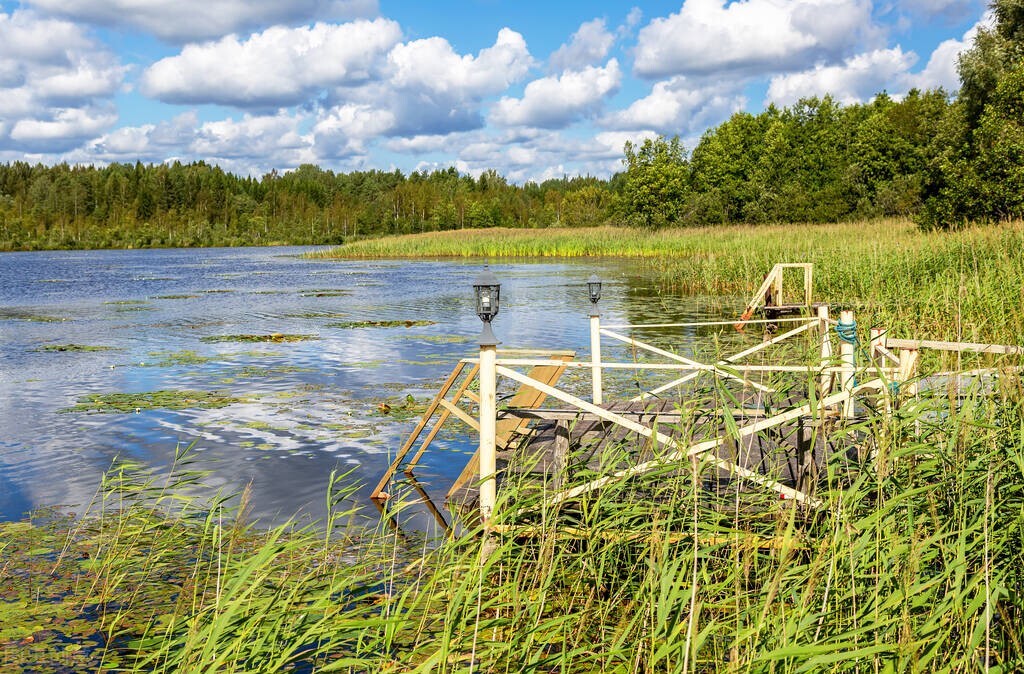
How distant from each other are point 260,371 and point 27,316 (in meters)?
15.2

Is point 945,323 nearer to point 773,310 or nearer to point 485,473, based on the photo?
point 773,310

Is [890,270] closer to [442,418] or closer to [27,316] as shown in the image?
[442,418]

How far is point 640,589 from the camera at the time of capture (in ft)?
12.7

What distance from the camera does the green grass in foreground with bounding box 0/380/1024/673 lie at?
350 centimetres

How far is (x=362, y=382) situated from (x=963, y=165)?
21965 mm

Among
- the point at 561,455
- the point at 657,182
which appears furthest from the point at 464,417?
the point at 657,182

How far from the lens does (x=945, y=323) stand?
12.8 m

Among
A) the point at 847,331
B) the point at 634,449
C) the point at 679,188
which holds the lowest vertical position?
the point at 634,449

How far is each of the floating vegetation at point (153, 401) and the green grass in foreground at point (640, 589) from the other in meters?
5.38

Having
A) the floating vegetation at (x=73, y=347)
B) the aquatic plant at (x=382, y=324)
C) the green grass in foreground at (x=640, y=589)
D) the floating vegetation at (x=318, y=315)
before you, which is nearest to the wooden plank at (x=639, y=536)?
the green grass in foreground at (x=640, y=589)

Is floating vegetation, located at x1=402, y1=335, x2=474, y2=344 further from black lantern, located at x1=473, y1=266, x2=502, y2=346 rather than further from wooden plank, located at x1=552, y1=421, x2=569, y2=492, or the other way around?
wooden plank, located at x1=552, y1=421, x2=569, y2=492

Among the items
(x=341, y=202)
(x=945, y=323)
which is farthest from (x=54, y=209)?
(x=945, y=323)

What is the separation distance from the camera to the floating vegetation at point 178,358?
15828 millimetres

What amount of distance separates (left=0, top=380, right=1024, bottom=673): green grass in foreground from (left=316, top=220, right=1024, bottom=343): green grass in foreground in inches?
70.6
